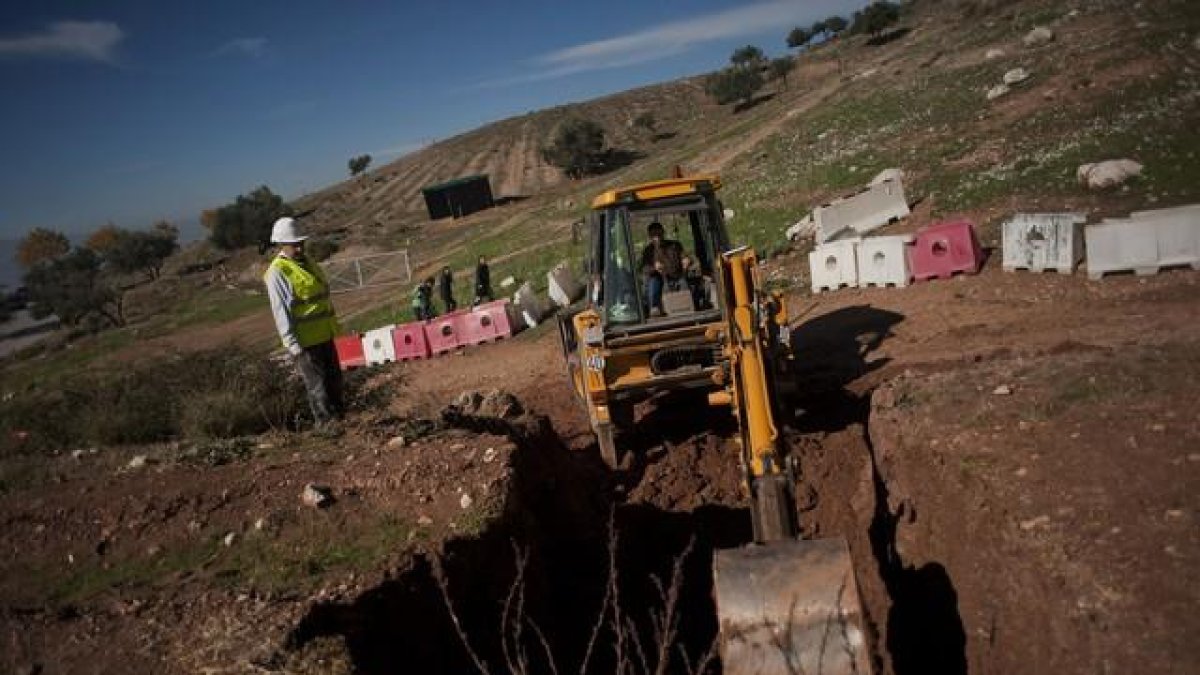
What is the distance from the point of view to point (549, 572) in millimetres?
6430

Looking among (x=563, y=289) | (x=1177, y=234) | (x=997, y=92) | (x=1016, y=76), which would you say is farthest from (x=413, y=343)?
(x=1016, y=76)

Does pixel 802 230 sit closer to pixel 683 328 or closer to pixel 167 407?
pixel 683 328

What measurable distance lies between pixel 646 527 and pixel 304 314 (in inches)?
157

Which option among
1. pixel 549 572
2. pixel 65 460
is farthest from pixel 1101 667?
pixel 65 460

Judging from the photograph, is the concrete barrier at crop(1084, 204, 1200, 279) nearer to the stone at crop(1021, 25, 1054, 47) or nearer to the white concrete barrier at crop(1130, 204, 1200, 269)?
the white concrete barrier at crop(1130, 204, 1200, 269)

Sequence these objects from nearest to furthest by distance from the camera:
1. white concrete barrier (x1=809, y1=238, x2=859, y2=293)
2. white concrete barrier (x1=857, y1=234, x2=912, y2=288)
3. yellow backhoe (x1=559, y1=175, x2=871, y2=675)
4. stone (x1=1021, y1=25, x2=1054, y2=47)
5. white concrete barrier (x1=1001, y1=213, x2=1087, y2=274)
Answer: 1. yellow backhoe (x1=559, y1=175, x2=871, y2=675)
2. white concrete barrier (x1=1001, y1=213, x2=1087, y2=274)
3. white concrete barrier (x1=857, y1=234, x2=912, y2=288)
4. white concrete barrier (x1=809, y1=238, x2=859, y2=293)
5. stone (x1=1021, y1=25, x2=1054, y2=47)

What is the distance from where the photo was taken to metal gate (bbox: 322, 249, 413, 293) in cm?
3525

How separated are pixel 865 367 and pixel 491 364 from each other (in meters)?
7.86

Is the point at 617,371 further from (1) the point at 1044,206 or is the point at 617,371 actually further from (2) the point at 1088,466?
(1) the point at 1044,206

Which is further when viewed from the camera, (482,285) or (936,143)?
(482,285)

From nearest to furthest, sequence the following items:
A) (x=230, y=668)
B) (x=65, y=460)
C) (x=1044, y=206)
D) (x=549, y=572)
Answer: (x=230, y=668)
(x=549, y=572)
(x=65, y=460)
(x=1044, y=206)

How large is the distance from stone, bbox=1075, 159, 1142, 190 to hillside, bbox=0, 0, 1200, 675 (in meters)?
0.19

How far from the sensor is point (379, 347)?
17.8 metres

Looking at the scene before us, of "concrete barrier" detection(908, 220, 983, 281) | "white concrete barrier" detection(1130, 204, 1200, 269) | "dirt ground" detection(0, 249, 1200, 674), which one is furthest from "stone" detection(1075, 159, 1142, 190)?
"dirt ground" detection(0, 249, 1200, 674)
